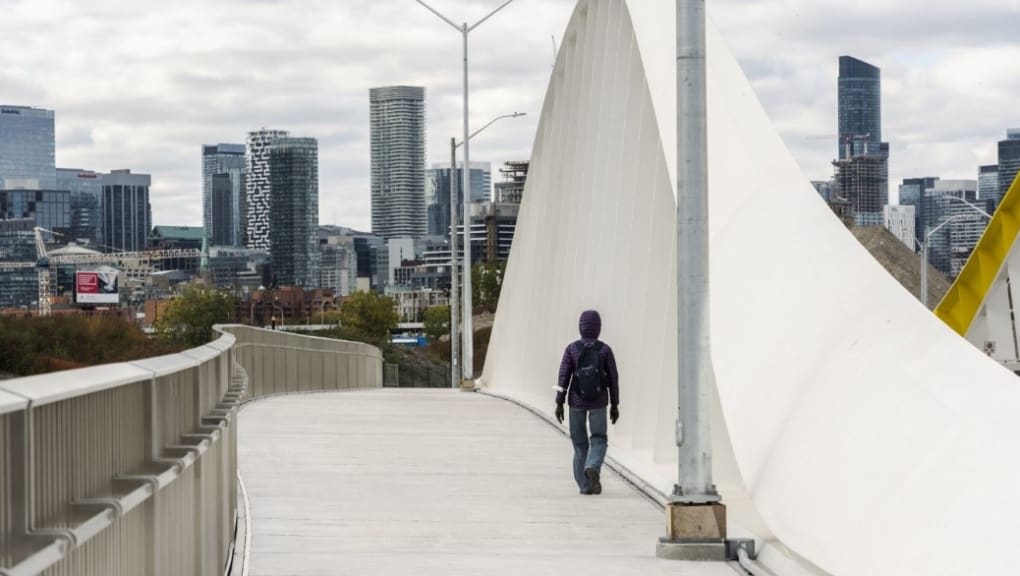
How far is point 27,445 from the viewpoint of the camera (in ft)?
15.4

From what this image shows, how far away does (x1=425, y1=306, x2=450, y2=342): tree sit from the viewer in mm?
189250

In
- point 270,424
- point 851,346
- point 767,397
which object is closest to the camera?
point 851,346

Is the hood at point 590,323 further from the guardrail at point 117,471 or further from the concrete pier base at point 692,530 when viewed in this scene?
the guardrail at point 117,471

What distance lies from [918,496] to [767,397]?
4.07 meters

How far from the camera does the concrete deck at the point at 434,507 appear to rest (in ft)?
39.5

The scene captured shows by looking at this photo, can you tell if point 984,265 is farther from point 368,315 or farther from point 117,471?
point 368,315

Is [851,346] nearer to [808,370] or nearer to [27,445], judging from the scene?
[808,370]

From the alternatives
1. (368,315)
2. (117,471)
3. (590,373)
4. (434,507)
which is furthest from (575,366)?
(368,315)

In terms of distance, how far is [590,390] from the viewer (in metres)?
16.3

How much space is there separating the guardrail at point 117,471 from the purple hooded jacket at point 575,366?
5.08 metres

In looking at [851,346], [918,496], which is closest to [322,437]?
[851,346]

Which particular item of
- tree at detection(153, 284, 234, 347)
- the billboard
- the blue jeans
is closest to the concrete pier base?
the blue jeans

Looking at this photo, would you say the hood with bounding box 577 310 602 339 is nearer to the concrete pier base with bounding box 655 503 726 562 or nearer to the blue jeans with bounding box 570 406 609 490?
the blue jeans with bounding box 570 406 609 490


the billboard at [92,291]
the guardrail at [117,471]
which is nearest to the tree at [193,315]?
the billboard at [92,291]
